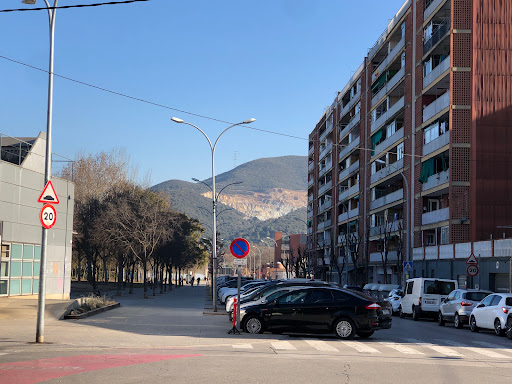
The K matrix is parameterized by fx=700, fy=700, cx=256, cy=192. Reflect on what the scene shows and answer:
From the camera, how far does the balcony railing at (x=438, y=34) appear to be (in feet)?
159

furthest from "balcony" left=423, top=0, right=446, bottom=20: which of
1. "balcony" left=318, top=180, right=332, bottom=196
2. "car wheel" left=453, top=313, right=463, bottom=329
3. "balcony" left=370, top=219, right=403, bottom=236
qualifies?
"balcony" left=318, top=180, right=332, bottom=196

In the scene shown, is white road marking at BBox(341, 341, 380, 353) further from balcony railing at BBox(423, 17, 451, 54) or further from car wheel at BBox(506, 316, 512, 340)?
balcony railing at BBox(423, 17, 451, 54)

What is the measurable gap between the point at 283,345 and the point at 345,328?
2.99m

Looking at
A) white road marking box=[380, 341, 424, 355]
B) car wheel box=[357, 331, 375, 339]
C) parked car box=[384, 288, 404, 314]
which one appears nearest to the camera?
white road marking box=[380, 341, 424, 355]

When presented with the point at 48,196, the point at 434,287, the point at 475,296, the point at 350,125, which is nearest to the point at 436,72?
the point at 434,287

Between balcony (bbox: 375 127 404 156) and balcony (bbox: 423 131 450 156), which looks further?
balcony (bbox: 375 127 404 156)

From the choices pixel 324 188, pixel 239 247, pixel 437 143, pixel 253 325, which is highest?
pixel 324 188

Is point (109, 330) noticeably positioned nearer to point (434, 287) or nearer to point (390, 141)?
point (434, 287)

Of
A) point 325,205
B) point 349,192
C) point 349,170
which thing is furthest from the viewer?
point 325,205

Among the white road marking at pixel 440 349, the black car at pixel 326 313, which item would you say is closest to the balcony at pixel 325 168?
the black car at pixel 326 313

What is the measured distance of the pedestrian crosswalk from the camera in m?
16.2

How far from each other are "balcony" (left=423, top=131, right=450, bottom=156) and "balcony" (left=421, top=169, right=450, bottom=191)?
→ 1.90m

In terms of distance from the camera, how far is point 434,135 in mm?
50625

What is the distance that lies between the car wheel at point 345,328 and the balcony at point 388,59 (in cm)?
4323
